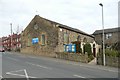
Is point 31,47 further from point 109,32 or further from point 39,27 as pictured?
point 109,32

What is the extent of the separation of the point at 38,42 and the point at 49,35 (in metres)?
4.00

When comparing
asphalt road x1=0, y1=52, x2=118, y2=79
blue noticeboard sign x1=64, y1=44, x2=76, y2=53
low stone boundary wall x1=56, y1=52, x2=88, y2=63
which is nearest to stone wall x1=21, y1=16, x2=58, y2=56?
blue noticeboard sign x1=64, y1=44, x2=76, y2=53

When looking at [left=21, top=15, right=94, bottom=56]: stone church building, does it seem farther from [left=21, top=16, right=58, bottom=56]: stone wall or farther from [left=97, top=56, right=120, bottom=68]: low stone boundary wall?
[left=97, top=56, right=120, bottom=68]: low stone boundary wall

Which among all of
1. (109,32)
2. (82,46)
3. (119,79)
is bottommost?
(119,79)

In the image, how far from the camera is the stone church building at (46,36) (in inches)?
1526

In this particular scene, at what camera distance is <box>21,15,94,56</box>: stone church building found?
3875 centimetres

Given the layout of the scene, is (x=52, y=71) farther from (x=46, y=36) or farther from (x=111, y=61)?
(x=46, y=36)

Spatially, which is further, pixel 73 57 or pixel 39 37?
pixel 39 37

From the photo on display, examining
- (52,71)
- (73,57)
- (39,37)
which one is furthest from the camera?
(39,37)

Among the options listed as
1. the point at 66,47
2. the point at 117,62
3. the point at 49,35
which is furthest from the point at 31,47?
the point at 117,62

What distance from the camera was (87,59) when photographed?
30266mm

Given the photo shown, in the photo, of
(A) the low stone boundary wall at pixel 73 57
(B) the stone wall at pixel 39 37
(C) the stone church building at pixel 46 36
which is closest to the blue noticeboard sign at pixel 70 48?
(C) the stone church building at pixel 46 36

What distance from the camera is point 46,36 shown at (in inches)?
1608

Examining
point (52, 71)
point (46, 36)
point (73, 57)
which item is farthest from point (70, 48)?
point (52, 71)
